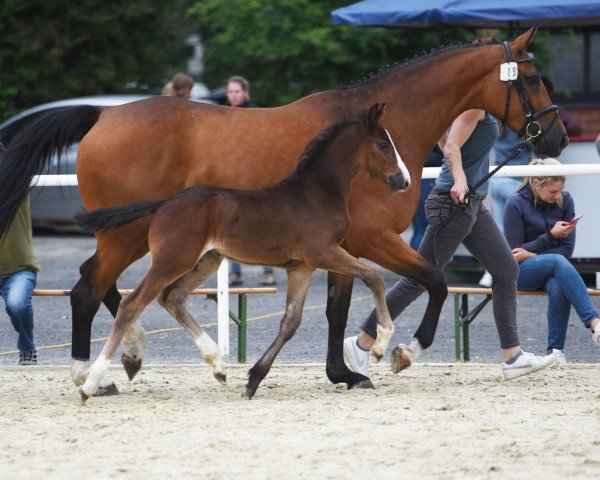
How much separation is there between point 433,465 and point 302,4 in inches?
576

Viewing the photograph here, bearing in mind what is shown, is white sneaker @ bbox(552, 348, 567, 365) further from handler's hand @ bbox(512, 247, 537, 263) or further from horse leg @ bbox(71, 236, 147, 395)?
horse leg @ bbox(71, 236, 147, 395)

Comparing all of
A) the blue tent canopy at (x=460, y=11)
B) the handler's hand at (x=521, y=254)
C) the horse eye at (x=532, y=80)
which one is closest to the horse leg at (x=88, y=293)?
the horse eye at (x=532, y=80)

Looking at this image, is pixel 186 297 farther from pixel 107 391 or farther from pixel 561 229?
pixel 561 229

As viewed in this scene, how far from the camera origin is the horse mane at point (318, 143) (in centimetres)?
724

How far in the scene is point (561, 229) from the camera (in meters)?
8.91

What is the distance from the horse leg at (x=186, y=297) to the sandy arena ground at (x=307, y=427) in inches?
7.8

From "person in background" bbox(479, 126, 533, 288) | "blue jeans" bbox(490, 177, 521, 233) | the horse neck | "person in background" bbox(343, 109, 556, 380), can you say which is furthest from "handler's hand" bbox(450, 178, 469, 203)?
"blue jeans" bbox(490, 177, 521, 233)

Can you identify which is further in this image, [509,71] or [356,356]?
[356,356]

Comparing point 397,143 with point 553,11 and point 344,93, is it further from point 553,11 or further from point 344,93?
point 553,11

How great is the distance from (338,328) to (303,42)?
39.5ft

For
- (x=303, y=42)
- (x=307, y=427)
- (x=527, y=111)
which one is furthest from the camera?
(x=303, y=42)

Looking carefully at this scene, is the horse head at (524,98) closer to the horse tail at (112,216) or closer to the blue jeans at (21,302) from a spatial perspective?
the horse tail at (112,216)

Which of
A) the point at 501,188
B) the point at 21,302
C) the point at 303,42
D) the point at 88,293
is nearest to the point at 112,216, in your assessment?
the point at 88,293

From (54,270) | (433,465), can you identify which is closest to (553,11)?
(54,270)
